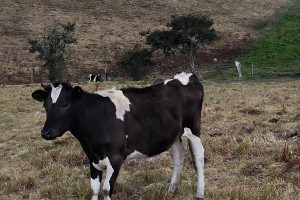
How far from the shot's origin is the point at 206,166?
862 centimetres

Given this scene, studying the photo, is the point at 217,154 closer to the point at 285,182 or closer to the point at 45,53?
the point at 285,182

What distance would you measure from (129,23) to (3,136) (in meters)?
50.7

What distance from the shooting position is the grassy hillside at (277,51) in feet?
138

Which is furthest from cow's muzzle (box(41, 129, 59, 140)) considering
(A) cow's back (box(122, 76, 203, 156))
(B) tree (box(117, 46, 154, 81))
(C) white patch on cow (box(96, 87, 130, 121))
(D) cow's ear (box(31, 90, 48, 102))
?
(B) tree (box(117, 46, 154, 81))

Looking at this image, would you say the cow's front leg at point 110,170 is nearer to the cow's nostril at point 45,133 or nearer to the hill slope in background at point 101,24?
the cow's nostril at point 45,133

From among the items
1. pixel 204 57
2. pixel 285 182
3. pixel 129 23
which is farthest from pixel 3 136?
pixel 129 23

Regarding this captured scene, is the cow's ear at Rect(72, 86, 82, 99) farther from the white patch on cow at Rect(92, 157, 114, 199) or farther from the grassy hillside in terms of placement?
the grassy hillside

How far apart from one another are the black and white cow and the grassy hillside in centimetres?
3335

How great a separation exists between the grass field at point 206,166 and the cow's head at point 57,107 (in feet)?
6.03

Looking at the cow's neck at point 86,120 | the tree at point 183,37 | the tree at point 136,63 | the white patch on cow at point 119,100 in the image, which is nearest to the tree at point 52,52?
the tree at point 136,63

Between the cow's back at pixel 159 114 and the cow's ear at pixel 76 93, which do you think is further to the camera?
the cow's back at pixel 159 114

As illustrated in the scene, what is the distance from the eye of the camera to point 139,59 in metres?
39.4

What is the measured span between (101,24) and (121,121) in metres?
56.4

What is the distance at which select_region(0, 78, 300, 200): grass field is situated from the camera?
7.15 m
